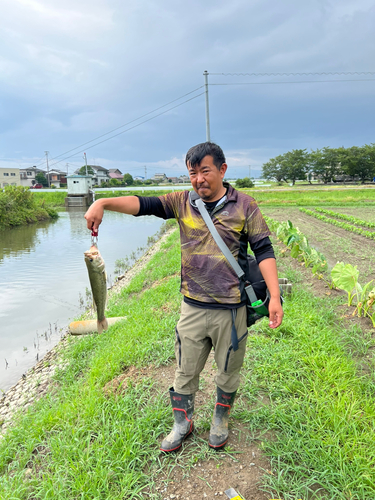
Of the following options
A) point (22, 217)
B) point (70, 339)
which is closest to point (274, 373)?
point (70, 339)

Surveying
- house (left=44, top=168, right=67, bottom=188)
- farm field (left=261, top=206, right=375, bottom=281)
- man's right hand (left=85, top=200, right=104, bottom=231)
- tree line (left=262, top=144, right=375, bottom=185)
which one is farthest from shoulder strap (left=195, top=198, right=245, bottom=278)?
house (left=44, top=168, right=67, bottom=188)

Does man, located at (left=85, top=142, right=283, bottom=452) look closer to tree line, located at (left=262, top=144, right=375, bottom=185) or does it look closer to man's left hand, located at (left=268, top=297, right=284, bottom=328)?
man's left hand, located at (left=268, top=297, right=284, bottom=328)

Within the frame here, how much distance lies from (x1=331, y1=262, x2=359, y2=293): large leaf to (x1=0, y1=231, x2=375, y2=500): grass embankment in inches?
32.0

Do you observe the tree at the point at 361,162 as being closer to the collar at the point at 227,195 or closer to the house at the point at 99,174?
the house at the point at 99,174

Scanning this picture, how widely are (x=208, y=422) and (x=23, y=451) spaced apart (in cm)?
165

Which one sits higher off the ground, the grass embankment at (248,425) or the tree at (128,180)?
the tree at (128,180)

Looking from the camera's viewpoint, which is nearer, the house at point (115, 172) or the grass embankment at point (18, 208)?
the grass embankment at point (18, 208)

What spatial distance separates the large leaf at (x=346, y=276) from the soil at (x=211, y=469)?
305 centimetres

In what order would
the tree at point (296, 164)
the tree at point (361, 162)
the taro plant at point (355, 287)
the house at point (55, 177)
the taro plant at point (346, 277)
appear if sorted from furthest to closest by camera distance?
the house at point (55, 177) < the tree at point (296, 164) < the tree at point (361, 162) < the taro plant at point (346, 277) < the taro plant at point (355, 287)

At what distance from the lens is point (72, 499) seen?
2.01m

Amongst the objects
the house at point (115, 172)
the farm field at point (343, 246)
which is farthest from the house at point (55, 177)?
the farm field at point (343, 246)

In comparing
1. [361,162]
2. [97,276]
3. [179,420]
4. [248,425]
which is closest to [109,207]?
[97,276]

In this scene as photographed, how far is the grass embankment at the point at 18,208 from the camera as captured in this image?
2384 centimetres

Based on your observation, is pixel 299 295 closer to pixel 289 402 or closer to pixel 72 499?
pixel 289 402
